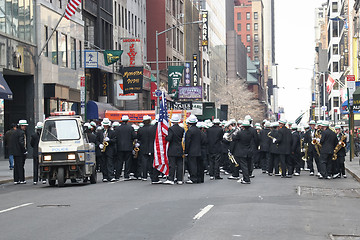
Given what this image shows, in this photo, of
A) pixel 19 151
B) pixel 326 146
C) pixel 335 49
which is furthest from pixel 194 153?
pixel 335 49

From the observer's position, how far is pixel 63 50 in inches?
1711

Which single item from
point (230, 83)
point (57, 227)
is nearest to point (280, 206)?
point (57, 227)

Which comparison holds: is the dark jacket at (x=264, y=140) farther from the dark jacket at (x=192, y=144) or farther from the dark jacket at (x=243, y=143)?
the dark jacket at (x=192, y=144)

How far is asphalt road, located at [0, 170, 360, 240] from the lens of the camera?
10.8 meters

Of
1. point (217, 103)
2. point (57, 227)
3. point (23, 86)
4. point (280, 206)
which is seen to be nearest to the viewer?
point (57, 227)

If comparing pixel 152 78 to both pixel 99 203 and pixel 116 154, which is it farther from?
pixel 99 203

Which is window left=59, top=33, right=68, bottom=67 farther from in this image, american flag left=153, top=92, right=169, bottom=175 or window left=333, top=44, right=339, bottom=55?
window left=333, top=44, right=339, bottom=55

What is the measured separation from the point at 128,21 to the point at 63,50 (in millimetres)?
20683

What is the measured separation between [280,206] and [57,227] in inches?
200

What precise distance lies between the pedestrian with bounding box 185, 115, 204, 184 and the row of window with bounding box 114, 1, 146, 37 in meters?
37.3

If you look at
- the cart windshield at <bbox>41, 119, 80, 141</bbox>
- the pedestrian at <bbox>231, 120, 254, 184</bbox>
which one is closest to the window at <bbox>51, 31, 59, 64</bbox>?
the cart windshield at <bbox>41, 119, 80, 141</bbox>

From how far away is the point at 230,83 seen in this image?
129750mm

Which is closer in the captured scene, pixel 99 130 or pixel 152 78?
pixel 99 130

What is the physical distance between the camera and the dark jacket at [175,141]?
848 inches
